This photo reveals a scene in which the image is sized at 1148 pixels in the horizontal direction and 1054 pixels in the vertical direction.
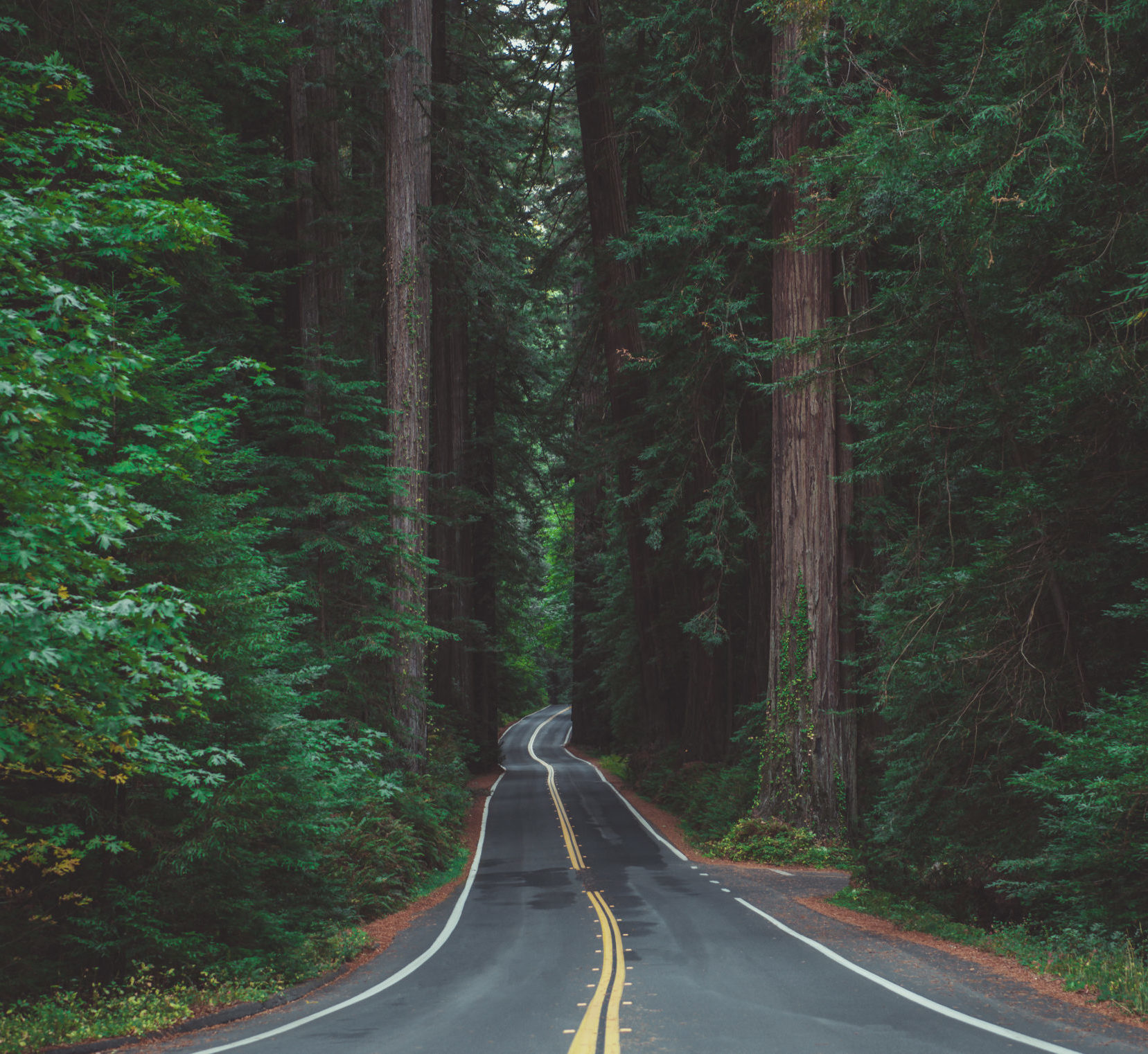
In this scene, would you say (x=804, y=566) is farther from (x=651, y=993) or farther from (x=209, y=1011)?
(x=209, y=1011)

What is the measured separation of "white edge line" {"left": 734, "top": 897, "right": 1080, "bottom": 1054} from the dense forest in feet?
6.47

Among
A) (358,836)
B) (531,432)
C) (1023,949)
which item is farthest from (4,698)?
(531,432)

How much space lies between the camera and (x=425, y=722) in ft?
59.0

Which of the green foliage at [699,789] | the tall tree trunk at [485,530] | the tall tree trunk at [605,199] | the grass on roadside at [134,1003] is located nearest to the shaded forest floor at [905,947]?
the green foliage at [699,789]

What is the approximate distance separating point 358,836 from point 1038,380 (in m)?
11.3

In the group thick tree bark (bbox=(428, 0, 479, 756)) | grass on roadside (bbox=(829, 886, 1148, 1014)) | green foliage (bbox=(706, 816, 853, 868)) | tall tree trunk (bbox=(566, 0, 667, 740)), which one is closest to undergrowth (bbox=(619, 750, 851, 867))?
green foliage (bbox=(706, 816, 853, 868))

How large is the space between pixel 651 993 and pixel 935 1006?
7.60ft

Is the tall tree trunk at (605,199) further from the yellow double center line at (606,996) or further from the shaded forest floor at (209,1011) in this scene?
the shaded forest floor at (209,1011)

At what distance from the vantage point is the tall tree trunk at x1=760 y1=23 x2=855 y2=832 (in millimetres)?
16000

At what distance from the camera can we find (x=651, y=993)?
7.54 metres

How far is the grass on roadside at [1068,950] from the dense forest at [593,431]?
31 cm

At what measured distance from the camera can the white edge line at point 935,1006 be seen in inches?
234

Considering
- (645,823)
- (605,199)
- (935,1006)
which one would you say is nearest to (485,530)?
(605,199)

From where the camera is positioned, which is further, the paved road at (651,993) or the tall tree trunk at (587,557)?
the tall tree trunk at (587,557)
